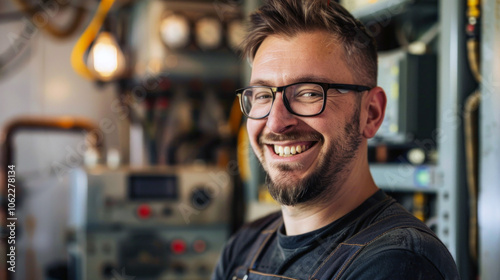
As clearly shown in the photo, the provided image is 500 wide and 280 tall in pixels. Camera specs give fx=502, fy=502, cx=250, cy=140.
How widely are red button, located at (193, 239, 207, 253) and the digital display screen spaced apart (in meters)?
0.26

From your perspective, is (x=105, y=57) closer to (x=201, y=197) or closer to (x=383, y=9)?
(x=201, y=197)

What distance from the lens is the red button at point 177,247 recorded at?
2.60 meters

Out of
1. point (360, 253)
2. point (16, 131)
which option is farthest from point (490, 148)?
point (16, 131)

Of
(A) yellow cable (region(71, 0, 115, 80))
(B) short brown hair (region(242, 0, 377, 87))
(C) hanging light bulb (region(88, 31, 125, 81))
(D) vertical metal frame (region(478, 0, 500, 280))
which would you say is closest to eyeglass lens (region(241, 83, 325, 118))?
(B) short brown hair (region(242, 0, 377, 87))

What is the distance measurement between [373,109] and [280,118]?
9.4 inches

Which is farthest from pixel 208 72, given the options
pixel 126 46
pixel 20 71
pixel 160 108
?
pixel 20 71

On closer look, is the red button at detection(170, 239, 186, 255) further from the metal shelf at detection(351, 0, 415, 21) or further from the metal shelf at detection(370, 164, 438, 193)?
the metal shelf at detection(351, 0, 415, 21)

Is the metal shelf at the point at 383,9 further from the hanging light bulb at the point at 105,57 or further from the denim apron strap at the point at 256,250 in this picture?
the hanging light bulb at the point at 105,57

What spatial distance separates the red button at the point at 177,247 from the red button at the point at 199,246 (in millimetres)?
65

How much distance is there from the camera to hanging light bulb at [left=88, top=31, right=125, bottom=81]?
2.79 m

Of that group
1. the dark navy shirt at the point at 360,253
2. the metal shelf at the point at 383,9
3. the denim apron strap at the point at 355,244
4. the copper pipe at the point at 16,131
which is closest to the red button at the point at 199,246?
the copper pipe at the point at 16,131

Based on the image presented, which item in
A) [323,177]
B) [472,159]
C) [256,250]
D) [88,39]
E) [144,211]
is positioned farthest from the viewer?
[88,39]

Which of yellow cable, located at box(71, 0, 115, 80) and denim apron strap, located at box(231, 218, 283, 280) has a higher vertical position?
yellow cable, located at box(71, 0, 115, 80)

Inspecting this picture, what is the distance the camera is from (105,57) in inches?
110
